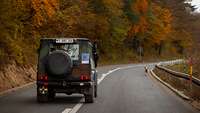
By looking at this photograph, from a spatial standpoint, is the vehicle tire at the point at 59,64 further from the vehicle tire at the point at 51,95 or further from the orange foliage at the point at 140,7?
the orange foliage at the point at 140,7

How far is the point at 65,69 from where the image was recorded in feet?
65.2

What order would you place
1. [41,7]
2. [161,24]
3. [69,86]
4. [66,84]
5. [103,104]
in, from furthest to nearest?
[161,24] < [41,7] < [69,86] < [66,84] < [103,104]

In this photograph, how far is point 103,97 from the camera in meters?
22.9

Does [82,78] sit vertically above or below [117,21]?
below

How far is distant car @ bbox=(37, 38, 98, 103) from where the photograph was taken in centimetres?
1989

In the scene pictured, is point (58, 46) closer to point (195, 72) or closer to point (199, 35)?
point (195, 72)

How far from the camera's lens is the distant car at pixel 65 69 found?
19.9m

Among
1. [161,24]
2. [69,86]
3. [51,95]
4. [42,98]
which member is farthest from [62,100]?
[161,24]

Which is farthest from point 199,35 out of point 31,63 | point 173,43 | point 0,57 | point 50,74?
point 50,74

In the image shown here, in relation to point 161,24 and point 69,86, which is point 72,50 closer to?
point 69,86

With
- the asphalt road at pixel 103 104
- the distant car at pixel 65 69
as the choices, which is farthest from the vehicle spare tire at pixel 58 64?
the asphalt road at pixel 103 104

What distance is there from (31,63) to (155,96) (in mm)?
16353

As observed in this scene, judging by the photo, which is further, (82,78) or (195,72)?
(195,72)

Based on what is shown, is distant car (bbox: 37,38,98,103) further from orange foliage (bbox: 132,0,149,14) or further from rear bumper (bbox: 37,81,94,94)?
orange foliage (bbox: 132,0,149,14)
